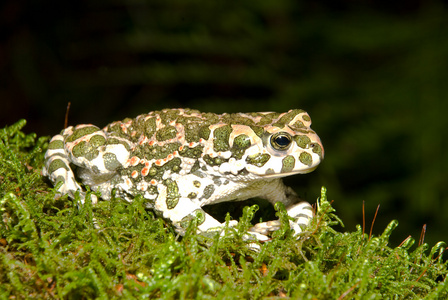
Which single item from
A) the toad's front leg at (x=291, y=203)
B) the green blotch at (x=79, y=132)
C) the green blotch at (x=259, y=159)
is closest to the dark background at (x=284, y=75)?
the toad's front leg at (x=291, y=203)

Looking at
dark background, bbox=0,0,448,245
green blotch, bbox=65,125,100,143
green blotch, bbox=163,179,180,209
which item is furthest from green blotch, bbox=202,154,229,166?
dark background, bbox=0,0,448,245

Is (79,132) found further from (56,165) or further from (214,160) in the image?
(214,160)

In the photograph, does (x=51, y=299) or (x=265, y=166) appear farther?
(x=265, y=166)

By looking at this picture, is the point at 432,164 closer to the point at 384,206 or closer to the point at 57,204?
the point at 384,206

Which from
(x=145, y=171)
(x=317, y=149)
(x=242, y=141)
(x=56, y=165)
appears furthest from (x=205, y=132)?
(x=56, y=165)

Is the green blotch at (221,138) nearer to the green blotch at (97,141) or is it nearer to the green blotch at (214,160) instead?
the green blotch at (214,160)

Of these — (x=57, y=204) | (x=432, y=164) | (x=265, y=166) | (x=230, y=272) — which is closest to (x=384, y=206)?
(x=432, y=164)
